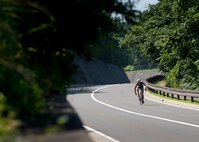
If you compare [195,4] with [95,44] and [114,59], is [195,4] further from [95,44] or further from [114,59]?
[114,59]

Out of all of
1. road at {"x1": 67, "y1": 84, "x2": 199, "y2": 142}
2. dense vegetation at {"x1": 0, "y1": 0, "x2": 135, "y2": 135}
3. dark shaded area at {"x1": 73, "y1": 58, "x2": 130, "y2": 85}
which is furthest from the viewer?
dark shaded area at {"x1": 73, "y1": 58, "x2": 130, "y2": 85}

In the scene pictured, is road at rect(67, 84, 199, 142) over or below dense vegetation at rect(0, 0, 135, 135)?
below

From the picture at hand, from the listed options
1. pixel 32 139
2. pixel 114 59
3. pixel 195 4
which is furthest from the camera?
pixel 114 59

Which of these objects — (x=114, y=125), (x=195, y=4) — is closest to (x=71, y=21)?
(x=114, y=125)

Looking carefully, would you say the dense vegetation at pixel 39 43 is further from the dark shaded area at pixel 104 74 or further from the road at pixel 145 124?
the dark shaded area at pixel 104 74

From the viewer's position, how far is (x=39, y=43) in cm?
533

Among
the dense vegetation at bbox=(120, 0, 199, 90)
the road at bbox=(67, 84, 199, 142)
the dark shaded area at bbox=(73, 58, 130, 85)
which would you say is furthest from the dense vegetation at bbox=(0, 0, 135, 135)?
the dark shaded area at bbox=(73, 58, 130, 85)

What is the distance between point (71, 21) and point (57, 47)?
38 centimetres

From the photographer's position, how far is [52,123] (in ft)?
9.87

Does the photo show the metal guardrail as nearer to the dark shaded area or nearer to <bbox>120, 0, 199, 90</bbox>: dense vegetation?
<bbox>120, 0, 199, 90</bbox>: dense vegetation

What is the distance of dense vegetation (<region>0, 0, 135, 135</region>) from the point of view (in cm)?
321

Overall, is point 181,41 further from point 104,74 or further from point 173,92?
point 104,74

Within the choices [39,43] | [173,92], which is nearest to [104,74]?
[173,92]

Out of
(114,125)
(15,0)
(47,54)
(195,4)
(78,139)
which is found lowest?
(114,125)
